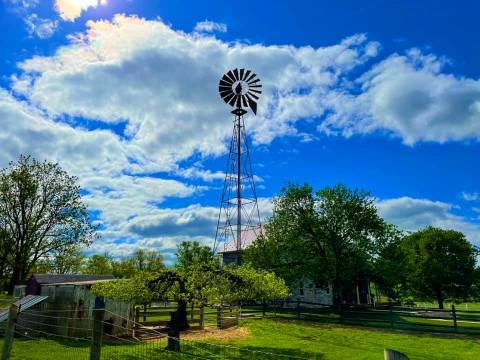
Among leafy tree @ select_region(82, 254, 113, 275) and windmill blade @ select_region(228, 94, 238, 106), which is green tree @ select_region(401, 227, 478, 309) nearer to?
windmill blade @ select_region(228, 94, 238, 106)

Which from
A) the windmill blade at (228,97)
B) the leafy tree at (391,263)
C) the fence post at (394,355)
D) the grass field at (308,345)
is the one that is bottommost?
the grass field at (308,345)

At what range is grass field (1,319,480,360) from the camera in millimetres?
16344

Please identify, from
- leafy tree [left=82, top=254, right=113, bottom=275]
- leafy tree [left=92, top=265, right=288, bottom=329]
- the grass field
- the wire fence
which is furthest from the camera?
leafy tree [left=82, top=254, right=113, bottom=275]

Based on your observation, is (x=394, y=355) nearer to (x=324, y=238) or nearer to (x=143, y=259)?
(x=324, y=238)

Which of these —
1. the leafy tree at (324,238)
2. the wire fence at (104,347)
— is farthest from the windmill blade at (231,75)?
the wire fence at (104,347)

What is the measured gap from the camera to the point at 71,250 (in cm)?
4566

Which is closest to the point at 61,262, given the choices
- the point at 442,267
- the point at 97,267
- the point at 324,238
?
the point at 97,267

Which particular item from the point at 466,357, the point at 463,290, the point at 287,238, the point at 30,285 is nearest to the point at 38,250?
the point at 30,285

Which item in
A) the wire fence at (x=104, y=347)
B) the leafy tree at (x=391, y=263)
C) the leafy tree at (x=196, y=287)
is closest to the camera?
the wire fence at (x=104, y=347)

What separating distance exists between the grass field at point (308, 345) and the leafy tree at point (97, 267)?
176 feet

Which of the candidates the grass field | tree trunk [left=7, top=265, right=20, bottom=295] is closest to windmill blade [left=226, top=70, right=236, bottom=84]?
the grass field

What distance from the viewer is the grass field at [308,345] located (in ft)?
53.6

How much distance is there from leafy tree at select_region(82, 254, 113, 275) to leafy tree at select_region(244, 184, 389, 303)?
46547 millimetres

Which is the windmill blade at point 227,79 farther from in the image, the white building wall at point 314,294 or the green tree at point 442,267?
the green tree at point 442,267
